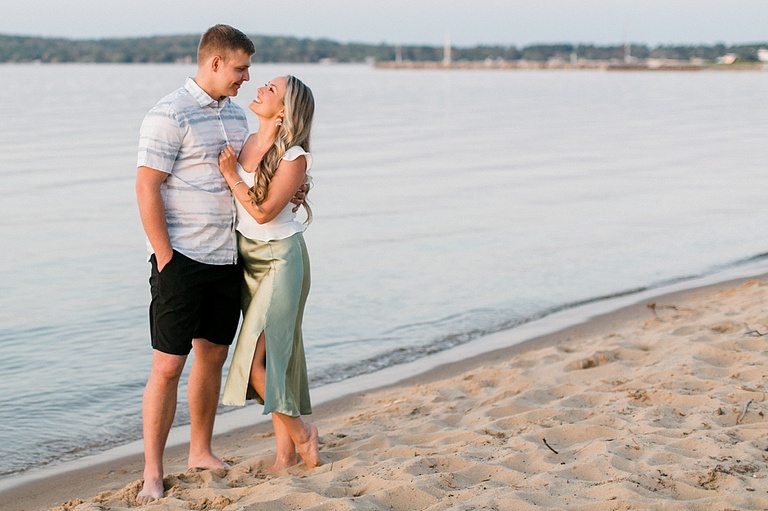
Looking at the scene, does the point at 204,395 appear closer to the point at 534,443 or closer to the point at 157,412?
the point at 157,412

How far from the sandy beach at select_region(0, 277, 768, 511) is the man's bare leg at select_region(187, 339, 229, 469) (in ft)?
0.44

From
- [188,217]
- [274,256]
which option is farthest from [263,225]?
[188,217]

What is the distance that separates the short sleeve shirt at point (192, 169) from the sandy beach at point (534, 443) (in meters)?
1.09

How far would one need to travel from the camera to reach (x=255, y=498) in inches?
154

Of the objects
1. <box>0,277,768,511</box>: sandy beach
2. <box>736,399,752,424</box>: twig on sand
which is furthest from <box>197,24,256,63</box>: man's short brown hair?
<box>736,399,752,424</box>: twig on sand

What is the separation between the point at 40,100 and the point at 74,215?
3662 centimetres

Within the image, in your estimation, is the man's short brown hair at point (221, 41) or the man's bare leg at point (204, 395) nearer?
the man's short brown hair at point (221, 41)

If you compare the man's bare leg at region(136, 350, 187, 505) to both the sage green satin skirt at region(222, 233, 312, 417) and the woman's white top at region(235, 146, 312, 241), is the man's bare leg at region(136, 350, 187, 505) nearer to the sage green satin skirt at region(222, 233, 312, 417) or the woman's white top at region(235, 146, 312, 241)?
the sage green satin skirt at region(222, 233, 312, 417)

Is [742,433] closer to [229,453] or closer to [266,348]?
[266,348]

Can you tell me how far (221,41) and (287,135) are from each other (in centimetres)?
51

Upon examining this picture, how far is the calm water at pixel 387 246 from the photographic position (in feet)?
23.5

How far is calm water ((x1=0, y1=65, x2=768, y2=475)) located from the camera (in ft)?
23.5

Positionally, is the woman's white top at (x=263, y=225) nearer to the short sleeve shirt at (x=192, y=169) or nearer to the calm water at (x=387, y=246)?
→ the short sleeve shirt at (x=192, y=169)

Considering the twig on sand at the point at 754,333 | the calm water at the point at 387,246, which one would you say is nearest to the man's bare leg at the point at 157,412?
the calm water at the point at 387,246
